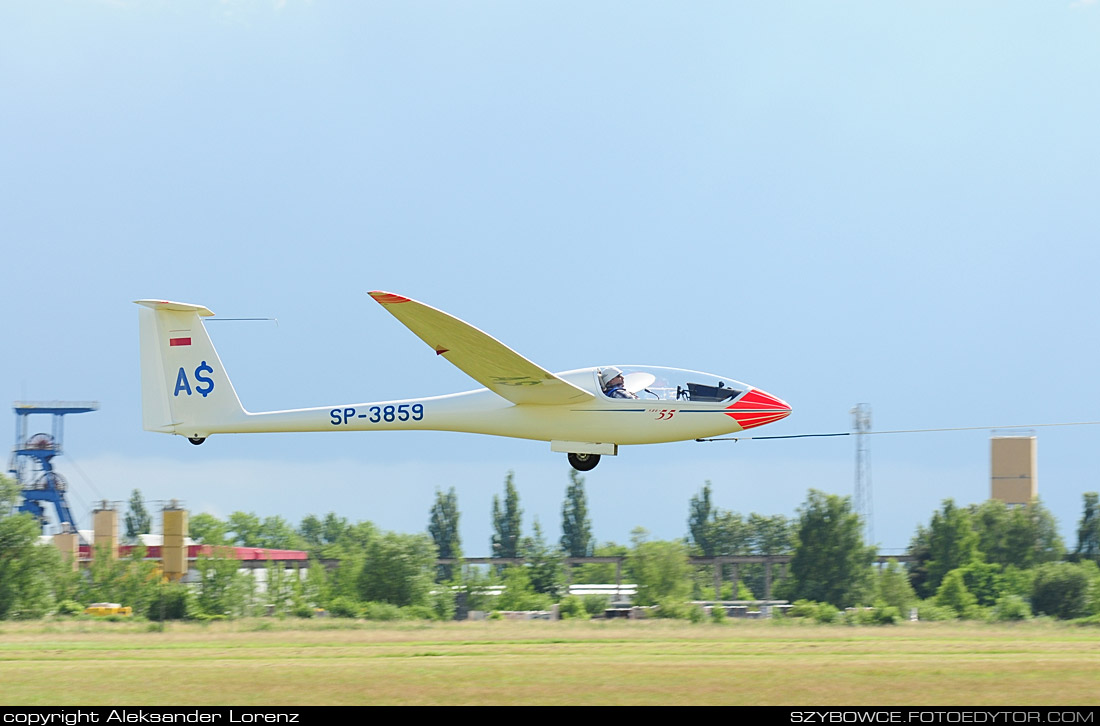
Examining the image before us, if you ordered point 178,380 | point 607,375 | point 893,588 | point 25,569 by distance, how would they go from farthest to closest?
1. point 893,588
2. point 25,569
3. point 178,380
4. point 607,375

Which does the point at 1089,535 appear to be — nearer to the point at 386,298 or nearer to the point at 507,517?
the point at 507,517

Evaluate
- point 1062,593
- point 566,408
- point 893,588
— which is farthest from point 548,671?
point 893,588

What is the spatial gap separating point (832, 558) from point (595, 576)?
24899mm

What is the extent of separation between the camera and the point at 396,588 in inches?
3465

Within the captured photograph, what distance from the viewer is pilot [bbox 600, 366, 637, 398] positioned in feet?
66.2

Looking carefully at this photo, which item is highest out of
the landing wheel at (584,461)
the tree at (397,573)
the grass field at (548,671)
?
the landing wheel at (584,461)

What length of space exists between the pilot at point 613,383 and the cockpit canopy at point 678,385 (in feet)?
0.09

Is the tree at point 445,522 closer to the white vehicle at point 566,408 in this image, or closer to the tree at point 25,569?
the tree at point 25,569

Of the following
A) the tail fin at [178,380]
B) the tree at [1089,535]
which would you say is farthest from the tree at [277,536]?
the tail fin at [178,380]

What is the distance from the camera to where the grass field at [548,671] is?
25500mm

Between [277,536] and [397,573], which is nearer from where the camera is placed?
[397,573]

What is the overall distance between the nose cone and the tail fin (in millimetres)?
9026

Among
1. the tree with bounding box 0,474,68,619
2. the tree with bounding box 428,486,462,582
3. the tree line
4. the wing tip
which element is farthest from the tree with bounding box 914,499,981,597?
the wing tip

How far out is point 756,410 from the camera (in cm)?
2009
